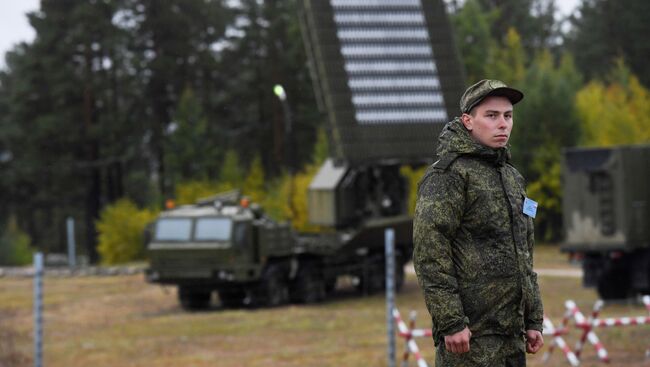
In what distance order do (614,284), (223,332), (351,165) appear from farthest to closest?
(351,165) < (614,284) < (223,332)

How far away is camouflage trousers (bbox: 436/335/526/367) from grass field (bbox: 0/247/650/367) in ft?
28.5

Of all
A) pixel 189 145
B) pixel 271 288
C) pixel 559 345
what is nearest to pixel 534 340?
pixel 559 345

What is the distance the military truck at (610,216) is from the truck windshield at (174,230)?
666 cm

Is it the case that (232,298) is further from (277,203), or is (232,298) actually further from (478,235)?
(478,235)

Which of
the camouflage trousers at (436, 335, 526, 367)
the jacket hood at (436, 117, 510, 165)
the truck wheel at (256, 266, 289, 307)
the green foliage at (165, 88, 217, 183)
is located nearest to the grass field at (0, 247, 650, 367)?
the truck wheel at (256, 266, 289, 307)

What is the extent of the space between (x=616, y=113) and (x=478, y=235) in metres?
40.6

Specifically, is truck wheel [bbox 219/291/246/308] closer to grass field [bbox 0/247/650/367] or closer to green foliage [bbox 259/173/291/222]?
grass field [bbox 0/247/650/367]

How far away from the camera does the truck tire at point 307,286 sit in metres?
26.5

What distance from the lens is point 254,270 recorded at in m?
24.9

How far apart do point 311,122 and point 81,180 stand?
36.2 feet

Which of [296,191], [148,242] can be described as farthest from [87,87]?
[148,242]

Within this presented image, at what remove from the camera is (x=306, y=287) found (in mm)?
26500

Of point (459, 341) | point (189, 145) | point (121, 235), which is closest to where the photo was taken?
point (459, 341)

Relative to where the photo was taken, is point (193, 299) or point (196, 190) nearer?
point (193, 299)
